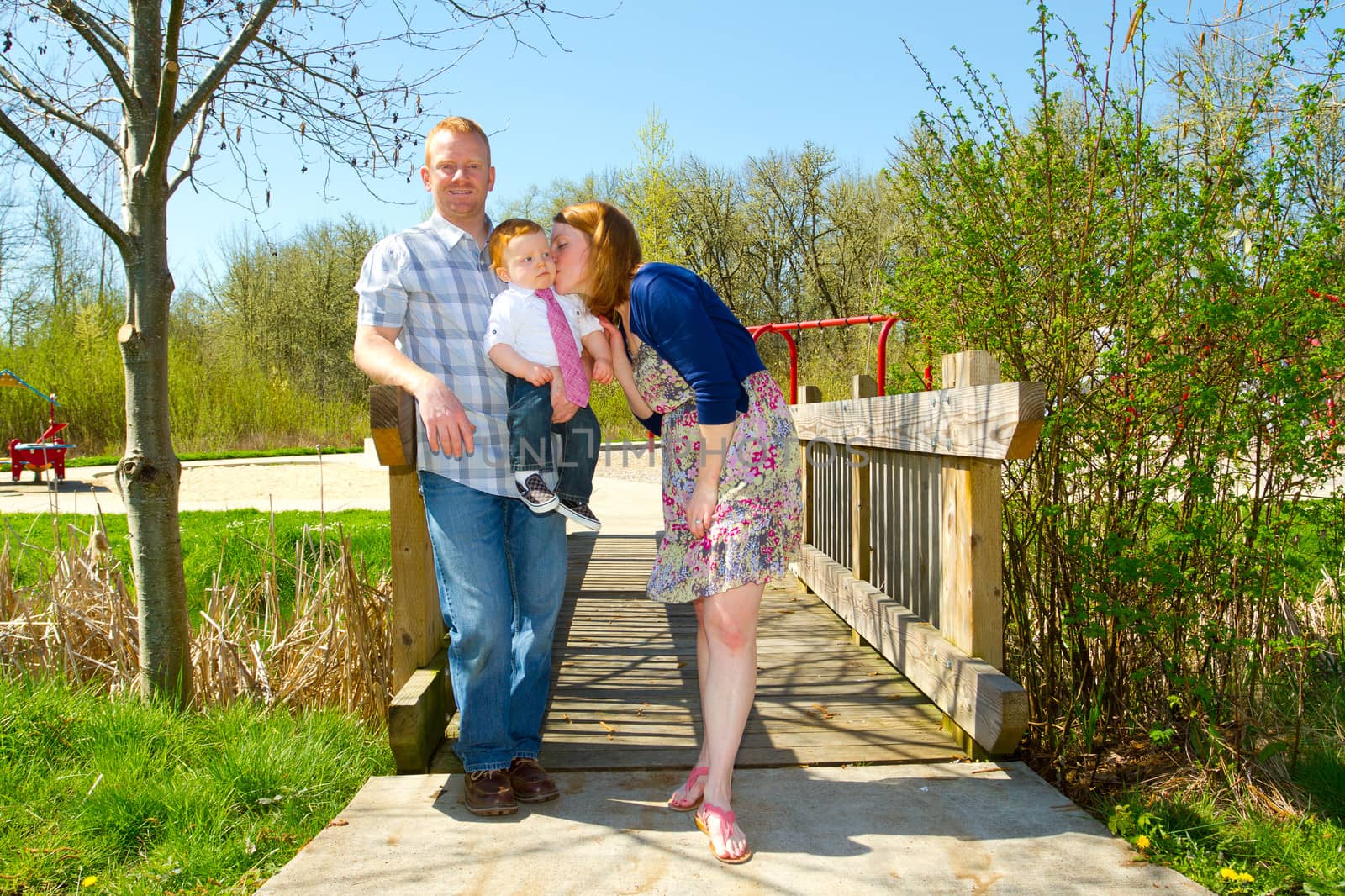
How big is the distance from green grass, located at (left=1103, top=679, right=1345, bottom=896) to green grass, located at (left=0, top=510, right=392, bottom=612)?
3.50 metres

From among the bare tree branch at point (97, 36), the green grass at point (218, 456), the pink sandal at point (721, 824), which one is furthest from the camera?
the green grass at point (218, 456)

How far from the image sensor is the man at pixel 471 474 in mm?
2406

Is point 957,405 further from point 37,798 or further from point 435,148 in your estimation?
point 37,798

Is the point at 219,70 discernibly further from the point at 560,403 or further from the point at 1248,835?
the point at 1248,835

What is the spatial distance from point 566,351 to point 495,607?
66 cm

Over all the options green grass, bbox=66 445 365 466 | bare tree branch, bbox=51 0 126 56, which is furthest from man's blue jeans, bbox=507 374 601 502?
green grass, bbox=66 445 365 466

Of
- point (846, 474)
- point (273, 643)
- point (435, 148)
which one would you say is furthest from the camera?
point (846, 474)

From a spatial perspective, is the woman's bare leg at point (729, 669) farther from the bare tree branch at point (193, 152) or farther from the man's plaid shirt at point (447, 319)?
the bare tree branch at point (193, 152)

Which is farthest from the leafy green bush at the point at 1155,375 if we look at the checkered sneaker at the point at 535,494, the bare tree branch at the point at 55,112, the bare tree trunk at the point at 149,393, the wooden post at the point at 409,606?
the bare tree branch at the point at 55,112

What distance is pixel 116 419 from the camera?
61.0 feet

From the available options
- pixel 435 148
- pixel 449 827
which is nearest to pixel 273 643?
pixel 449 827

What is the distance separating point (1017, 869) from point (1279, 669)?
1.98 m

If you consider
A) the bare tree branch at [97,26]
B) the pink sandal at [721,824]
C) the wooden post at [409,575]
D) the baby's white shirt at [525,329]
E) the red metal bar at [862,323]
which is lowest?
the pink sandal at [721,824]

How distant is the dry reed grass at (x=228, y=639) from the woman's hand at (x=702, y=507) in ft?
4.83
